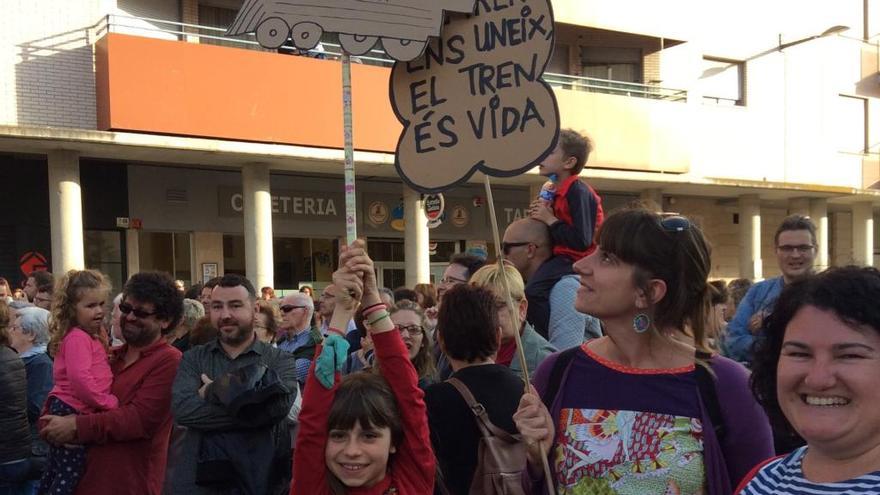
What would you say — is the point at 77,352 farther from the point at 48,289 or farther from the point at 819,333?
the point at 48,289

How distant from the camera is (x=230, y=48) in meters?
14.4

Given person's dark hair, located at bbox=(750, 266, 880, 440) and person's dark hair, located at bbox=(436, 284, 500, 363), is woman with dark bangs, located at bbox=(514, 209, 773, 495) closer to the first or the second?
person's dark hair, located at bbox=(750, 266, 880, 440)

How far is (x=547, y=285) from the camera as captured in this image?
428 centimetres

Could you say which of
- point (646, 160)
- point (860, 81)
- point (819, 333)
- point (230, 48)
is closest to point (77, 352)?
point (819, 333)

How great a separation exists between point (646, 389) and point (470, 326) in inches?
44.1

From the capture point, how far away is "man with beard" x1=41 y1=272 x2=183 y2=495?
12.4 ft

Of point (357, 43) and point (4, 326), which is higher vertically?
point (357, 43)

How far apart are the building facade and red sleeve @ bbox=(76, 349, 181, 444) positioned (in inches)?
402

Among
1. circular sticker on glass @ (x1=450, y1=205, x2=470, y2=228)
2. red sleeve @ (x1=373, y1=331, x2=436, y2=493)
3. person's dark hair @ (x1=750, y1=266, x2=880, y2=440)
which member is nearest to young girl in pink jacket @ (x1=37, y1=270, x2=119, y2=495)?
red sleeve @ (x1=373, y1=331, x2=436, y2=493)

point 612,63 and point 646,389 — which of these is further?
point 612,63

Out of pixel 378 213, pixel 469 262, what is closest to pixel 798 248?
pixel 469 262

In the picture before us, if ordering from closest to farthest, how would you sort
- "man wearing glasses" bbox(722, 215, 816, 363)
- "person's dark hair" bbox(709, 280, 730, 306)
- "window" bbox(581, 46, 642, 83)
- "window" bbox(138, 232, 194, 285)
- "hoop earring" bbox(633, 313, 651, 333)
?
"hoop earring" bbox(633, 313, 651, 333), "person's dark hair" bbox(709, 280, 730, 306), "man wearing glasses" bbox(722, 215, 816, 363), "window" bbox(138, 232, 194, 285), "window" bbox(581, 46, 642, 83)

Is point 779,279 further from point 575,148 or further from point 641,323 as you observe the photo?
point 641,323

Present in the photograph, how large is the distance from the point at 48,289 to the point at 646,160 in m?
13.9
